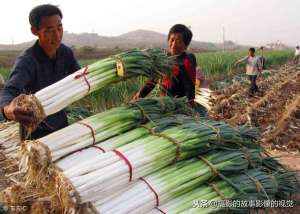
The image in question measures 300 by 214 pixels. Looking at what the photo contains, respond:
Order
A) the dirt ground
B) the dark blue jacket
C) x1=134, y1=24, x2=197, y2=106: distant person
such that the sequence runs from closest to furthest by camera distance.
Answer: the dark blue jacket, x1=134, y1=24, x2=197, y2=106: distant person, the dirt ground

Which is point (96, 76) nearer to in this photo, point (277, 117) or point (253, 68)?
→ point (277, 117)

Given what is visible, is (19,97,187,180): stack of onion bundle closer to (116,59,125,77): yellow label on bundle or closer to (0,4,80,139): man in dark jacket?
(116,59,125,77): yellow label on bundle

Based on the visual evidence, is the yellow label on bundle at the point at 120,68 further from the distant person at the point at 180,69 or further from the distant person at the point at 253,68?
the distant person at the point at 253,68

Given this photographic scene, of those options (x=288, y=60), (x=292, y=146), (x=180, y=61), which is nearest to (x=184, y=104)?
(x=180, y=61)

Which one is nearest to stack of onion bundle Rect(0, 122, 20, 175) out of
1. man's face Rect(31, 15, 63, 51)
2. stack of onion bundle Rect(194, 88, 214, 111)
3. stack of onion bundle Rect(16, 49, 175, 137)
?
stack of onion bundle Rect(194, 88, 214, 111)

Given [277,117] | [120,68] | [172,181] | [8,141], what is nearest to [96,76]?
[120,68]

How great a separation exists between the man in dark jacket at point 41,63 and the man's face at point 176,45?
3.50 feet

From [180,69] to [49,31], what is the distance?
1272 millimetres

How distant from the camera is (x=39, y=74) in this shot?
307 cm

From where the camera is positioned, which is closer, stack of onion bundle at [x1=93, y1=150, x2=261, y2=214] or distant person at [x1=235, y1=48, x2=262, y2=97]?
stack of onion bundle at [x1=93, y1=150, x2=261, y2=214]

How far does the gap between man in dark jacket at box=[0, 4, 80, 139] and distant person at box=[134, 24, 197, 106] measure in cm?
88

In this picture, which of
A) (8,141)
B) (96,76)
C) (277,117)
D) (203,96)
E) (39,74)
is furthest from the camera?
(277,117)

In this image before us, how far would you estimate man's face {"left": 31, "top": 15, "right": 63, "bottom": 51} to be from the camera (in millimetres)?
2961

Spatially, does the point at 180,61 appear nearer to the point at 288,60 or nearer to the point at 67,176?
the point at 67,176
